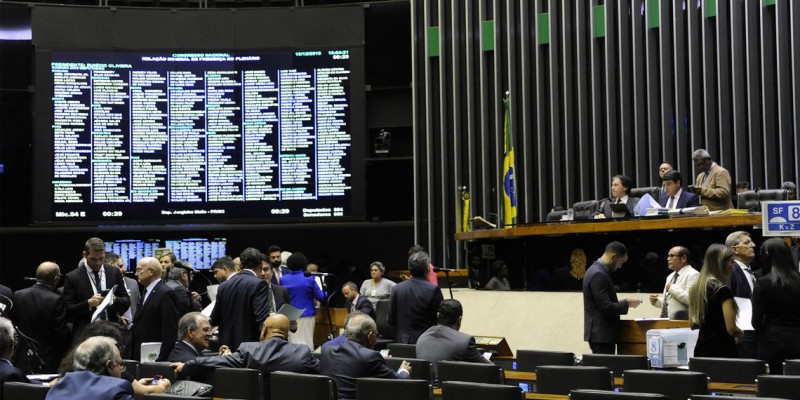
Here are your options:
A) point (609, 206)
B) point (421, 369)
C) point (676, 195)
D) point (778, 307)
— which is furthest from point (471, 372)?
point (609, 206)

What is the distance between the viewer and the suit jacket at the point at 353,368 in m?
5.34

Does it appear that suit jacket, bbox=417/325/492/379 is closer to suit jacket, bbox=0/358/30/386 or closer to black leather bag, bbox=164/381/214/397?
black leather bag, bbox=164/381/214/397

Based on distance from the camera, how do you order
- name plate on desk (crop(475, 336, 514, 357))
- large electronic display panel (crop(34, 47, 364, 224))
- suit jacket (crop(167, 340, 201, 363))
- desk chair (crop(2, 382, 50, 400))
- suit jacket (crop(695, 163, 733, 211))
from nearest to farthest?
desk chair (crop(2, 382, 50, 400)) < suit jacket (crop(167, 340, 201, 363)) < name plate on desk (crop(475, 336, 514, 357)) < suit jacket (crop(695, 163, 733, 211)) < large electronic display panel (crop(34, 47, 364, 224))

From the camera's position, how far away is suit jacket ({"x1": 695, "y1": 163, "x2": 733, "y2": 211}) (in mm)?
9359

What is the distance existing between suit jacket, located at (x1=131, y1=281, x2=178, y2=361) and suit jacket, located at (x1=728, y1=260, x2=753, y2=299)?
3.71 m

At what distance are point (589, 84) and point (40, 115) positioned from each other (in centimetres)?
812

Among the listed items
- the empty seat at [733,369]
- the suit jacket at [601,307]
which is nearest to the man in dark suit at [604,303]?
the suit jacket at [601,307]

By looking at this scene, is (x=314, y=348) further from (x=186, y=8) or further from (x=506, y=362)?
(x=186, y=8)

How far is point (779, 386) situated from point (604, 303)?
104 inches

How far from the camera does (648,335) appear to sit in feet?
19.4

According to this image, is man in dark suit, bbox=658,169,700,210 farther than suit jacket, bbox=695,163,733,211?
Yes

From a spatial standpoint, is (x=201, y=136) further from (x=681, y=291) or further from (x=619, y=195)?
(x=681, y=291)

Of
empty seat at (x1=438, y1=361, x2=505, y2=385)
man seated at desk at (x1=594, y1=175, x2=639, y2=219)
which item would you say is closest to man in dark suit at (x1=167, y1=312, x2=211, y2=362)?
empty seat at (x1=438, y1=361, x2=505, y2=385)

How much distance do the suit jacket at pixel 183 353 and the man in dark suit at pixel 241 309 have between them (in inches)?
51.0
